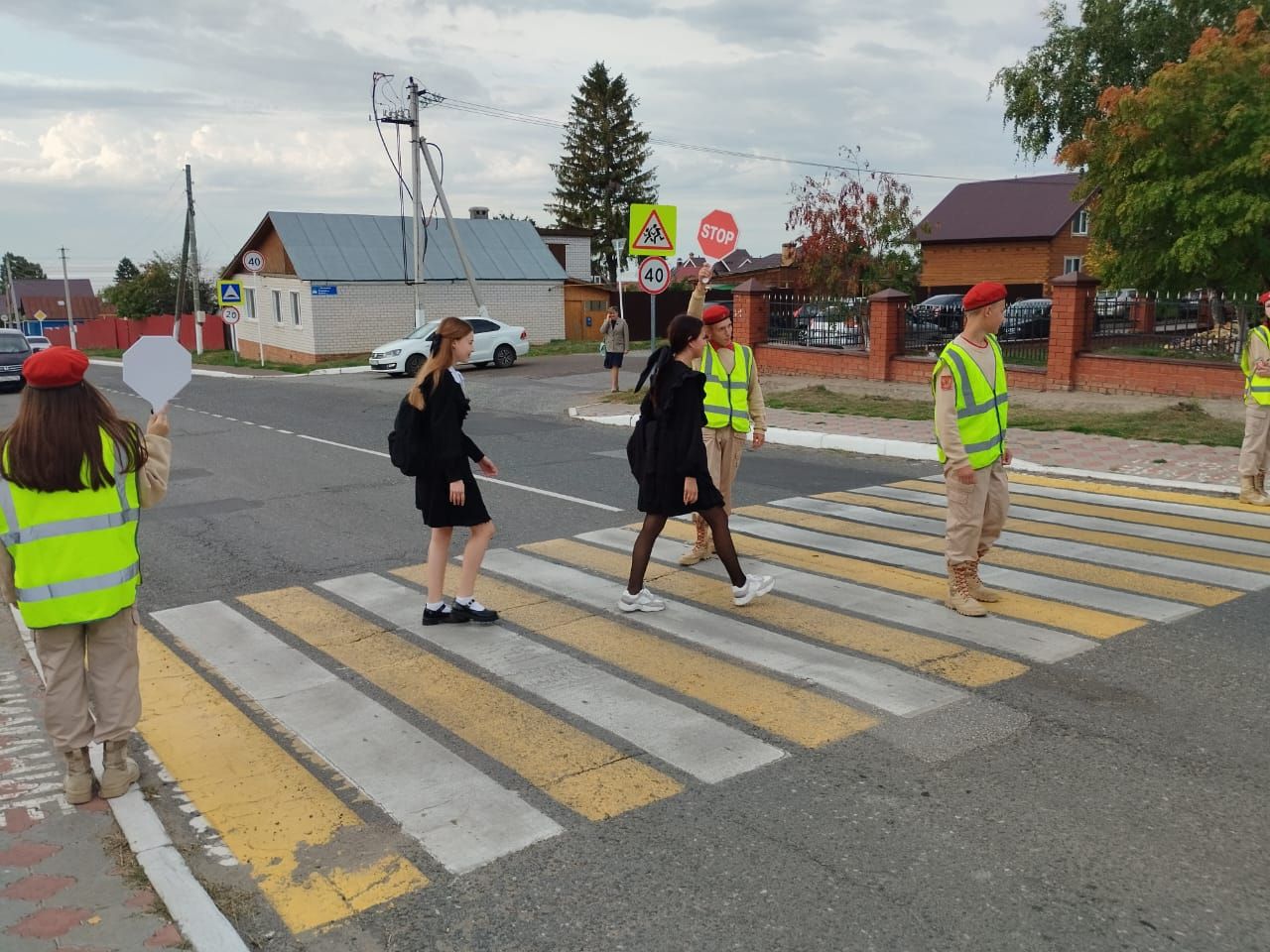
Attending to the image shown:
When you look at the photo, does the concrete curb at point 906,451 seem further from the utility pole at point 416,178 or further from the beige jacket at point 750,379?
the utility pole at point 416,178

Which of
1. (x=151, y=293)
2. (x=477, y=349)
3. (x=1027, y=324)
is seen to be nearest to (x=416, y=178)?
(x=477, y=349)

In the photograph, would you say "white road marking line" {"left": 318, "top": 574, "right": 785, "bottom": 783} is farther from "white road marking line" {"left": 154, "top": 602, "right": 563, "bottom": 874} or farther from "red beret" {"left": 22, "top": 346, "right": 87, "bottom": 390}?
→ "red beret" {"left": 22, "top": 346, "right": 87, "bottom": 390}

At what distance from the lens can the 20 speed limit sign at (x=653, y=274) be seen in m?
17.4

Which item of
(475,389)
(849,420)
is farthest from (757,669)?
(475,389)

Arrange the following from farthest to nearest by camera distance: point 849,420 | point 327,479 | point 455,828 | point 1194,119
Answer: point 1194,119
point 849,420
point 327,479
point 455,828

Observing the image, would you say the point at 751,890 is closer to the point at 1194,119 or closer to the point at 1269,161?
the point at 1269,161

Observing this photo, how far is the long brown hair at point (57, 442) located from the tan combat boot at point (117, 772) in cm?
108

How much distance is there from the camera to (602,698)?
509cm

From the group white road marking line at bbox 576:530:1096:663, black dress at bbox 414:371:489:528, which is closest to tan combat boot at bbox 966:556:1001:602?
white road marking line at bbox 576:530:1096:663

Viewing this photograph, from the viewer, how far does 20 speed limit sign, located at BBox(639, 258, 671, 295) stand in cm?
1736

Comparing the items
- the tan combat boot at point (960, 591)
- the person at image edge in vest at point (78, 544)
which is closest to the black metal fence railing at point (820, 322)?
the tan combat boot at point (960, 591)

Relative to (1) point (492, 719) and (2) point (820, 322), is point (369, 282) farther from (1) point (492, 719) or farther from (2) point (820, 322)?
(1) point (492, 719)

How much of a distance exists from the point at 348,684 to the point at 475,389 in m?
18.7

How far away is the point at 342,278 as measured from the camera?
37.0 m
